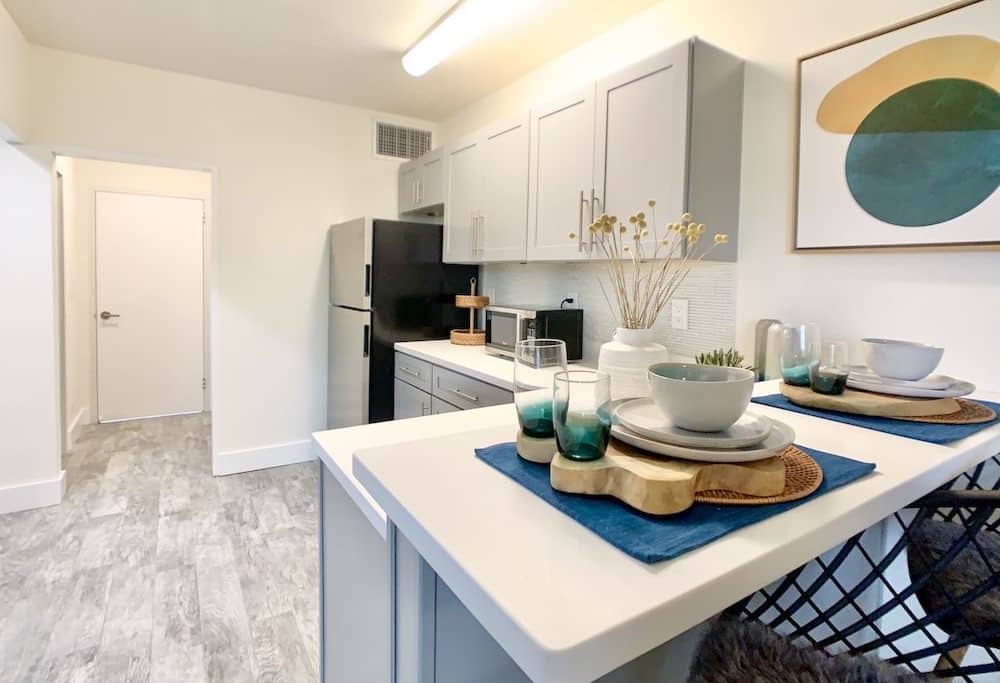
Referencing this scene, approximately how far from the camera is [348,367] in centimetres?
343

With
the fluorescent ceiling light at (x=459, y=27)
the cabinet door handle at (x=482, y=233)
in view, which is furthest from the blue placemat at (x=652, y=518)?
the cabinet door handle at (x=482, y=233)

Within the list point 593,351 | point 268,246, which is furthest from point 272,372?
point 593,351

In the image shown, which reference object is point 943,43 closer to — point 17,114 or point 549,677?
point 549,677

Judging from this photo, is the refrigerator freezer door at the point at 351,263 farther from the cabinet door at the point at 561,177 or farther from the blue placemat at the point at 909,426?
the blue placemat at the point at 909,426

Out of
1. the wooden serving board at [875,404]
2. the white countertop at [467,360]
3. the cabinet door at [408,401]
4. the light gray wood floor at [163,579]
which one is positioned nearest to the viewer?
the wooden serving board at [875,404]

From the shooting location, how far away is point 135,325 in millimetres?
4809

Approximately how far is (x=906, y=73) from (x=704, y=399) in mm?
1465

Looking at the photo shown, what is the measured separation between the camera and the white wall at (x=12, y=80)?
7.94 feet

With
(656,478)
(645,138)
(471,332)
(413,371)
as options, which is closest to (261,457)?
(413,371)

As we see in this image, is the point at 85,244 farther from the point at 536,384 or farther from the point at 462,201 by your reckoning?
the point at 536,384

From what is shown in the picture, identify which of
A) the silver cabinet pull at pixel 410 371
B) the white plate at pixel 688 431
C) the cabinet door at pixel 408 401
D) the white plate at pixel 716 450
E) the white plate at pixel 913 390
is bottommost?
the cabinet door at pixel 408 401

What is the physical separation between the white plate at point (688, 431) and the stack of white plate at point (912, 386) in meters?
A: 0.62

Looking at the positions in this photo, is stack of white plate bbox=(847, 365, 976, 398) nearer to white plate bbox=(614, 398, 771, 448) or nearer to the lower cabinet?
white plate bbox=(614, 398, 771, 448)

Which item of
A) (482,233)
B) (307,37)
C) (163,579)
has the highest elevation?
(307,37)
